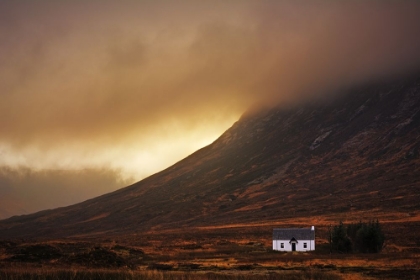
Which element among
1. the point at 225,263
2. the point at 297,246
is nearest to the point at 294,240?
the point at 297,246

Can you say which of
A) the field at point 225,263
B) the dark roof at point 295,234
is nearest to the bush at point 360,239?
the field at point 225,263

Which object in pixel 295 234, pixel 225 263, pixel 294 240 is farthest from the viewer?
pixel 295 234

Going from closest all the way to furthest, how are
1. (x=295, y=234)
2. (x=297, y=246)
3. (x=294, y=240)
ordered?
1. (x=297, y=246)
2. (x=294, y=240)
3. (x=295, y=234)

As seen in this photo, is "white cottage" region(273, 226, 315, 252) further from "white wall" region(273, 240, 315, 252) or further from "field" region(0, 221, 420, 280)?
"field" region(0, 221, 420, 280)

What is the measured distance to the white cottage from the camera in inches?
3041

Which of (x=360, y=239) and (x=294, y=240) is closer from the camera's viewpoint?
(x=360, y=239)

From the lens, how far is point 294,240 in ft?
258

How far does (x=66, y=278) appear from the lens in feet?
80.1

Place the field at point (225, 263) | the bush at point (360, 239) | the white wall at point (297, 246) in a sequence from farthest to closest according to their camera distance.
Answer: the white wall at point (297, 246), the bush at point (360, 239), the field at point (225, 263)

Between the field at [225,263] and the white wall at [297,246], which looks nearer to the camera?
the field at [225,263]

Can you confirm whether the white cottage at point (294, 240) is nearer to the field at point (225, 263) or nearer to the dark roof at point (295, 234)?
the dark roof at point (295, 234)

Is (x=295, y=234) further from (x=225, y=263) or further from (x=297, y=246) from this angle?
(x=225, y=263)

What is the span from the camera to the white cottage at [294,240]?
77.2 meters

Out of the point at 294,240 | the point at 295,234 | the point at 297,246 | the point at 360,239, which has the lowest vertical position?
the point at 297,246
